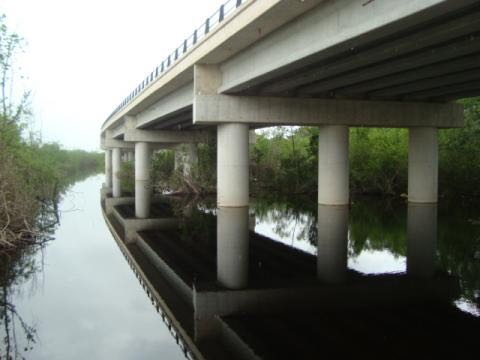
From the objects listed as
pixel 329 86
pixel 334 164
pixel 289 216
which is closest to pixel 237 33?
pixel 329 86

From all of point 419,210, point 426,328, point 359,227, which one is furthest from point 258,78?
point 426,328

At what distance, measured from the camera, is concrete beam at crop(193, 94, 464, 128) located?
21.0m

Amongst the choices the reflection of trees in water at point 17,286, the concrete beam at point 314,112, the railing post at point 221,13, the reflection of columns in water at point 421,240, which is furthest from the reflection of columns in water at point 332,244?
the railing post at point 221,13

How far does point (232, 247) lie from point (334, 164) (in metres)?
10.6

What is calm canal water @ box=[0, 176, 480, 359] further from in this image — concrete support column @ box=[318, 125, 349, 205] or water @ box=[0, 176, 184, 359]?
concrete support column @ box=[318, 125, 349, 205]

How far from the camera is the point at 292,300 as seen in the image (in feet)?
28.2

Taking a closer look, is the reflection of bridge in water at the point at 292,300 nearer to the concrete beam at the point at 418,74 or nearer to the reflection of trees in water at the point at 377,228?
the reflection of trees in water at the point at 377,228

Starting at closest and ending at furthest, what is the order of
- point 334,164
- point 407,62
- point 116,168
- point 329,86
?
point 407,62, point 329,86, point 334,164, point 116,168

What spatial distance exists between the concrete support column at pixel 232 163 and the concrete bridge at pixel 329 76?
4 centimetres

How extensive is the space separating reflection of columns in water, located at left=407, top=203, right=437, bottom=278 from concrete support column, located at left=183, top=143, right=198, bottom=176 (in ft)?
51.2

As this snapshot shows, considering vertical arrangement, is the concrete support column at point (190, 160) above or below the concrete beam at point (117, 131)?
below

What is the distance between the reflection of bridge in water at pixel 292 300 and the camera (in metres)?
6.55

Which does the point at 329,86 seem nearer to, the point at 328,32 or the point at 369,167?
the point at 328,32

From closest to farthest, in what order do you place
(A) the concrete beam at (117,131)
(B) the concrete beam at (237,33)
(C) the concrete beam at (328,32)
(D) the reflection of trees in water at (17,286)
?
(D) the reflection of trees in water at (17,286) → (C) the concrete beam at (328,32) → (B) the concrete beam at (237,33) → (A) the concrete beam at (117,131)
